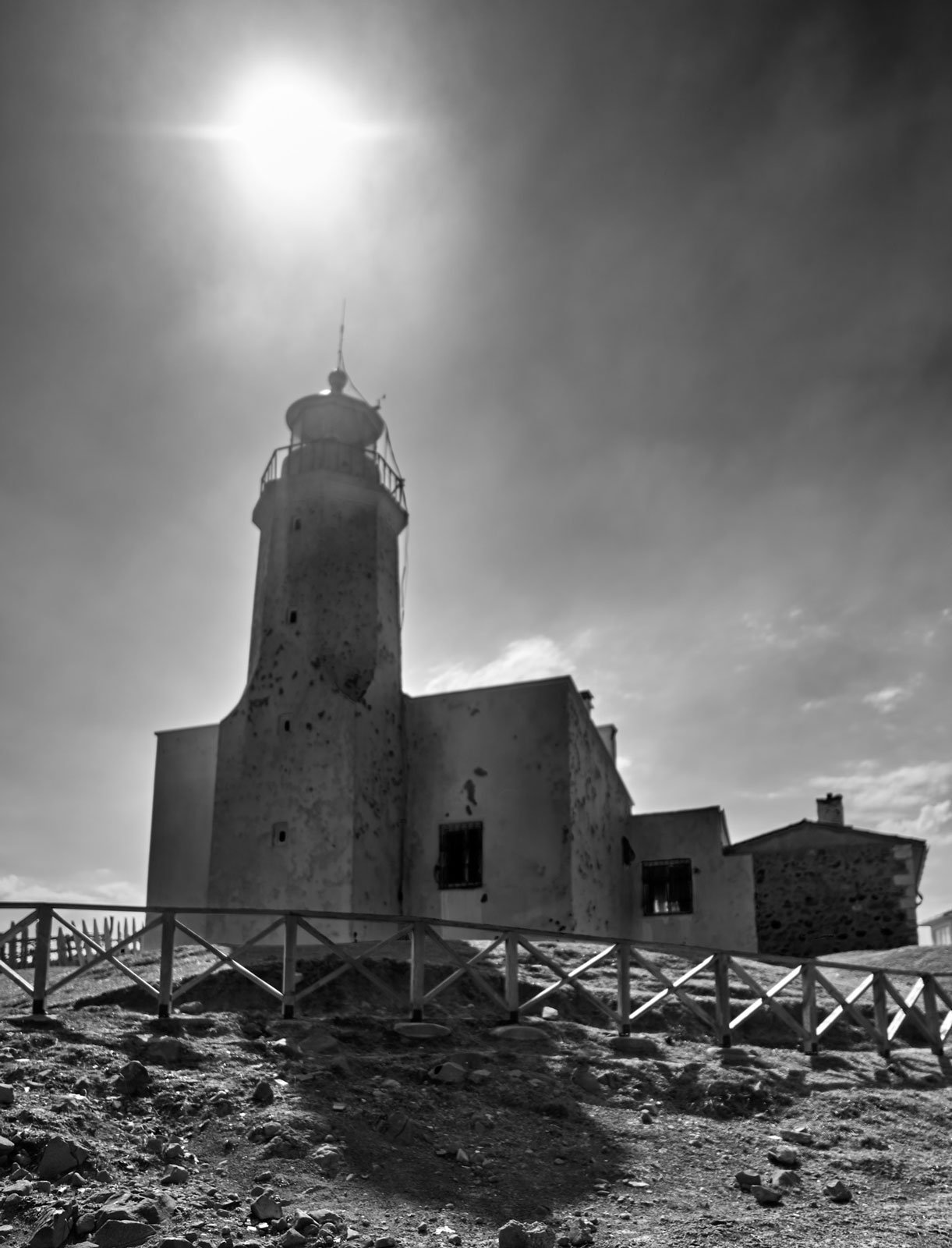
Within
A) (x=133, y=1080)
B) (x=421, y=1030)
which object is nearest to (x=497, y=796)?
(x=421, y=1030)

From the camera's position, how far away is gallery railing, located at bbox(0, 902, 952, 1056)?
8.91 m

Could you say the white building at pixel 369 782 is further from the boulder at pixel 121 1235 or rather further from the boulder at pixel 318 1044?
the boulder at pixel 121 1235

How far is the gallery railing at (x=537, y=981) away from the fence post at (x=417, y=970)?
0.01m

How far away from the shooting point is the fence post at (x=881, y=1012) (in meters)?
11.1

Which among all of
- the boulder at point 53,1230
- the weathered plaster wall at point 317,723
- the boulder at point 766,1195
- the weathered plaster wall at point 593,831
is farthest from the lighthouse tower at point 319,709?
the boulder at point 53,1230

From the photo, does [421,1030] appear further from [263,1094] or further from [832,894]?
[832,894]

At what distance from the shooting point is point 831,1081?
31.3 feet

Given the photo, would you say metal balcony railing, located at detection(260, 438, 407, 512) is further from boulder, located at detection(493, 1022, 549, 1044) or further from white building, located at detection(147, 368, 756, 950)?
boulder, located at detection(493, 1022, 549, 1044)

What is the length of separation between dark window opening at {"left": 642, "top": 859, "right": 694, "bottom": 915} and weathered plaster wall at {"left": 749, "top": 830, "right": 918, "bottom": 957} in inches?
56.3

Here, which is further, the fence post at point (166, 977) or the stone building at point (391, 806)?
the stone building at point (391, 806)

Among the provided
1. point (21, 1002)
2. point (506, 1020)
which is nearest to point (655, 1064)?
point (506, 1020)

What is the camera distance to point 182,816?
21.2 metres

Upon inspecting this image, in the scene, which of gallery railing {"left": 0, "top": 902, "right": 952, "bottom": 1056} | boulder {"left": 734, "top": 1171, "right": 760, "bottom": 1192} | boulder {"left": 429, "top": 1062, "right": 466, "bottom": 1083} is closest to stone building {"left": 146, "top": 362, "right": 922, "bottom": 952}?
gallery railing {"left": 0, "top": 902, "right": 952, "bottom": 1056}

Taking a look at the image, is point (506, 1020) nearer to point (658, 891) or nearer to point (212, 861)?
point (212, 861)
